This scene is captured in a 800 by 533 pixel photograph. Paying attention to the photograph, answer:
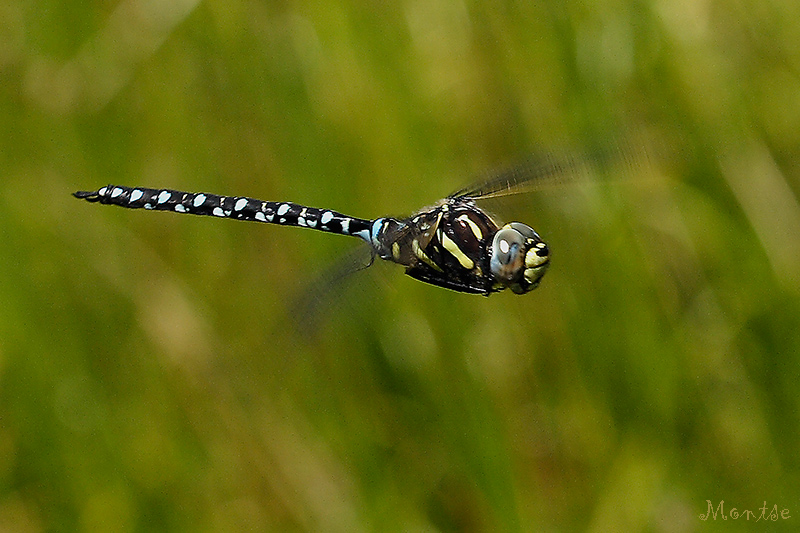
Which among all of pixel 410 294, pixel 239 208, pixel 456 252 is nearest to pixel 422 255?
pixel 456 252

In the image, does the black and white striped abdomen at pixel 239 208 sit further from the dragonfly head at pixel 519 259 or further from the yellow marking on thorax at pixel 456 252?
the dragonfly head at pixel 519 259

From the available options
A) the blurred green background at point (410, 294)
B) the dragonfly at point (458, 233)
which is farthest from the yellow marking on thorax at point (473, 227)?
the blurred green background at point (410, 294)

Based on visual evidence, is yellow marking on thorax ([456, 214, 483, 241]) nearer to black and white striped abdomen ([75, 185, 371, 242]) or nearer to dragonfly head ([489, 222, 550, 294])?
dragonfly head ([489, 222, 550, 294])

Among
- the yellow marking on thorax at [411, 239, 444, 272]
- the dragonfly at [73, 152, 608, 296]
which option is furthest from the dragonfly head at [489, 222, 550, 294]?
the yellow marking on thorax at [411, 239, 444, 272]

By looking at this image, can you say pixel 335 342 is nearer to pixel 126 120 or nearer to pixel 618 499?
pixel 618 499

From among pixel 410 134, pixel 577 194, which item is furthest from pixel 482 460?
pixel 410 134
